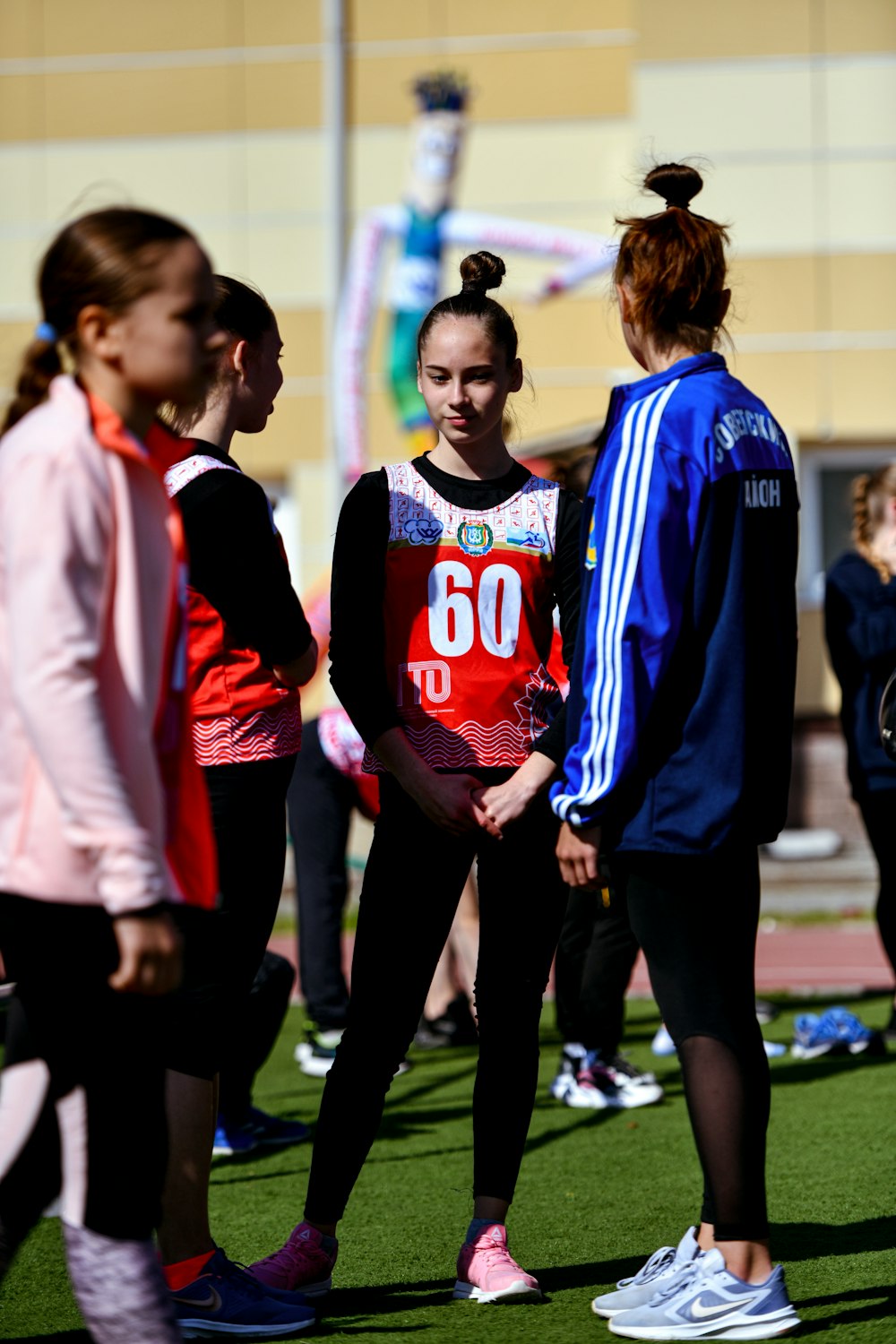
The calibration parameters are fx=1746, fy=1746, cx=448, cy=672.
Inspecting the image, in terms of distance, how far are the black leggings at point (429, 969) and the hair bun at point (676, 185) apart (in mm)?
1179

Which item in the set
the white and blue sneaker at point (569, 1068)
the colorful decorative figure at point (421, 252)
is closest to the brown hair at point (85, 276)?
the white and blue sneaker at point (569, 1068)

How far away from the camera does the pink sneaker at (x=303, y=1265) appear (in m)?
3.45

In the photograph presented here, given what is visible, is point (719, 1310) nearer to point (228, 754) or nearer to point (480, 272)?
point (228, 754)

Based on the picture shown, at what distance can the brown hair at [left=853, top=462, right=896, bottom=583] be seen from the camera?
6289 mm

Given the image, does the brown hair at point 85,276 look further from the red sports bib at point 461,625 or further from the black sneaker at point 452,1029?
the black sneaker at point 452,1029

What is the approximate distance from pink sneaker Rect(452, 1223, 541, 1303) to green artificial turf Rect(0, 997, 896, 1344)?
0.09 feet

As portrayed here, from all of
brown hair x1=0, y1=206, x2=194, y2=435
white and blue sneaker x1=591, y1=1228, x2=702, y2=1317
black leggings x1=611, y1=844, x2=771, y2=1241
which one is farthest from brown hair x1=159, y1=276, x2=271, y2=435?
white and blue sneaker x1=591, y1=1228, x2=702, y2=1317

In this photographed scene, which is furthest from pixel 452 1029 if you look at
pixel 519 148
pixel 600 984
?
pixel 519 148

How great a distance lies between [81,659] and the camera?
2273mm

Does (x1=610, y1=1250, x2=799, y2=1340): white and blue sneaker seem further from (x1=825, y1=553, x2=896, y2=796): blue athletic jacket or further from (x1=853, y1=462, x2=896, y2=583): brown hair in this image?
(x1=853, y1=462, x2=896, y2=583): brown hair

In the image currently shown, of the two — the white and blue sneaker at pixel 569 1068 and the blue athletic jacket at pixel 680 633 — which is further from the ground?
the blue athletic jacket at pixel 680 633

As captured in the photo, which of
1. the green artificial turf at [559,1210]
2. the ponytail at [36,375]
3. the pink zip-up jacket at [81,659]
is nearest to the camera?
the pink zip-up jacket at [81,659]

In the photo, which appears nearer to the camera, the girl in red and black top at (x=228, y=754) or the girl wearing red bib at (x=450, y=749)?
the girl in red and black top at (x=228, y=754)

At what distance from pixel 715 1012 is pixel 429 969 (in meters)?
0.69
